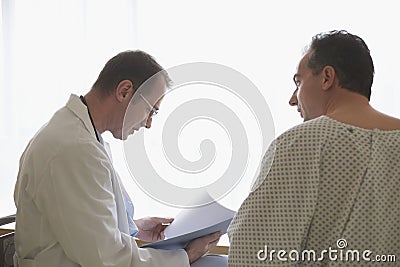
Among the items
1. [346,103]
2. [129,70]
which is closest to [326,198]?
[346,103]

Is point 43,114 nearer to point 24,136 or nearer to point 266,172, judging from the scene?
point 24,136

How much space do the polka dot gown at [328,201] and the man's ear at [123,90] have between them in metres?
0.52

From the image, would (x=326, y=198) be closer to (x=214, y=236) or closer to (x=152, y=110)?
(x=214, y=236)

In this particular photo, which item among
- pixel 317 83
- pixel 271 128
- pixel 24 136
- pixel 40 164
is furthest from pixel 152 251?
pixel 24 136

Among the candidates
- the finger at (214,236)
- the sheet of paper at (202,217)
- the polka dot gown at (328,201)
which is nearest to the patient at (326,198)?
the polka dot gown at (328,201)

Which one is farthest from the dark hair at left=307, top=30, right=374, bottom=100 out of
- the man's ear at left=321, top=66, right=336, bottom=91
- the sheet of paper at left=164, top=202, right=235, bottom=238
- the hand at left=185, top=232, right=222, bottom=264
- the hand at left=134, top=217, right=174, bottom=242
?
the hand at left=134, top=217, right=174, bottom=242

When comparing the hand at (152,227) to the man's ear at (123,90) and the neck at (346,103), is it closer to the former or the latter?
the man's ear at (123,90)

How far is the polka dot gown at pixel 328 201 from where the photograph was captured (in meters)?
1.15

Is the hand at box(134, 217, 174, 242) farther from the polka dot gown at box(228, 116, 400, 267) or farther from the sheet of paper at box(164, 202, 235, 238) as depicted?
the polka dot gown at box(228, 116, 400, 267)

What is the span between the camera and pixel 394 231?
117cm

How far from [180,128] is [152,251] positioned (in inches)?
14.3

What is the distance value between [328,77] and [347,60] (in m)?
0.05

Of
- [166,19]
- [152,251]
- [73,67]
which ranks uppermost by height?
[166,19]

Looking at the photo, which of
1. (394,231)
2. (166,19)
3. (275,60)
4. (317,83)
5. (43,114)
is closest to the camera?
(394,231)
